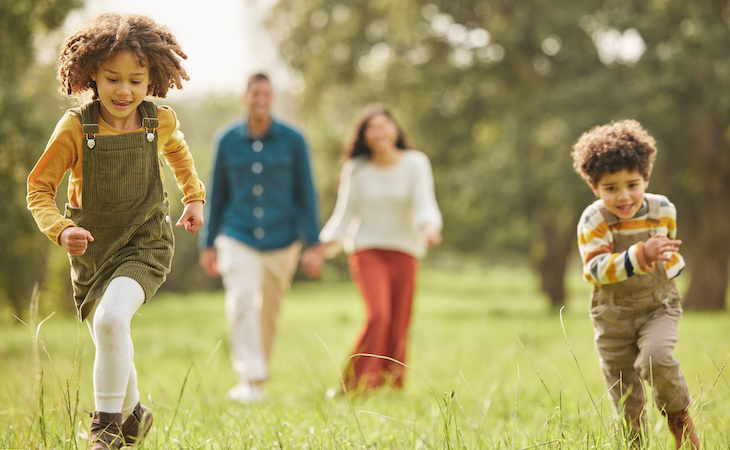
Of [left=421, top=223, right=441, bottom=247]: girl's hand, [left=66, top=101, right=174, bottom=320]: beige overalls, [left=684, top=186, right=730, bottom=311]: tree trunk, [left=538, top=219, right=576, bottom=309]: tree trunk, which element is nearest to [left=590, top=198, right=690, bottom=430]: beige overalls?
[left=66, top=101, right=174, bottom=320]: beige overalls

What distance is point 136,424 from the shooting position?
297 cm

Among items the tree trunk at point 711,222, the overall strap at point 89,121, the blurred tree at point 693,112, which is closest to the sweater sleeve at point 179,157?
the overall strap at point 89,121

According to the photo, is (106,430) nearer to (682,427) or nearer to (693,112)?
(682,427)

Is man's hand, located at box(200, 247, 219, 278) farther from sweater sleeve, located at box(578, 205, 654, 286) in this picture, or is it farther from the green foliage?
the green foliage

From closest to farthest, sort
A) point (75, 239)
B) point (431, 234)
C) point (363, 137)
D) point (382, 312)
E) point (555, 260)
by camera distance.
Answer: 1. point (75, 239)
2. point (431, 234)
3. point (382, 312)
4. point (363, 137)
5. point (555, 260)

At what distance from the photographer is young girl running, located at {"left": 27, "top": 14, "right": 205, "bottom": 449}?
2.70 metres

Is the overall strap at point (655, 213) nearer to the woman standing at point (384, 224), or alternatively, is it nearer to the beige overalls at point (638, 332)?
the beige overalls at point (638, 332)

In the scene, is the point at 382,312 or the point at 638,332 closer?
the point at 638,332

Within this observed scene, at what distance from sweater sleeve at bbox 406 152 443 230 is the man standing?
2.84ft

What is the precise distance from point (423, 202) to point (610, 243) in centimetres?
315

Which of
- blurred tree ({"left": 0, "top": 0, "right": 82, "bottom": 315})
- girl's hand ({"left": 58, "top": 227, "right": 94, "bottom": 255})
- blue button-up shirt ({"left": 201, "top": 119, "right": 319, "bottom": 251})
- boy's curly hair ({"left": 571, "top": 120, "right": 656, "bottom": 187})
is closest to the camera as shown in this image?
girl's hand ({"left": 58, "top": 227, "right": 94, "bottom": 255})

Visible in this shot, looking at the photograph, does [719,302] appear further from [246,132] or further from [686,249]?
[246,132]

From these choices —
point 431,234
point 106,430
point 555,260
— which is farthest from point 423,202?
point 555,260

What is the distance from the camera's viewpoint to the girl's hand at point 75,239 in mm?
2586
